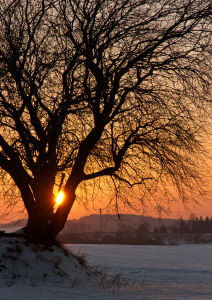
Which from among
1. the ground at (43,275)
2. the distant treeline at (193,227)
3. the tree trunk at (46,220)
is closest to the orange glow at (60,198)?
the tree trunk at (46,220)

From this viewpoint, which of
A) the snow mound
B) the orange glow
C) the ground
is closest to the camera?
the ground

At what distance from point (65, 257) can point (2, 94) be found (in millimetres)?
5544

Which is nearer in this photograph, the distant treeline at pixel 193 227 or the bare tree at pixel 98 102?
the bare tree at pixel 98 102

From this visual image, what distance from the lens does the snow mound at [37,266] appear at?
819cm

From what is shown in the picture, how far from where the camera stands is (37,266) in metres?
8.97

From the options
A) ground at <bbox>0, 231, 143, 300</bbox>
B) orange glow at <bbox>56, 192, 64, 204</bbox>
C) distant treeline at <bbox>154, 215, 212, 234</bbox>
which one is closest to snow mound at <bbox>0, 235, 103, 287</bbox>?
ground at <bbox>0, 231, 143, 300</bbox>

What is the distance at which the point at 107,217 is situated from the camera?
10.4 m

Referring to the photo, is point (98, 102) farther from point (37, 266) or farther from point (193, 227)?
point (193, 227)

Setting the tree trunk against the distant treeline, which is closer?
the tree trunk

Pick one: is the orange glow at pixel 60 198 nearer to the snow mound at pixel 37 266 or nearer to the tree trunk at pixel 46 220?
the tree trunk at pixel 46 220

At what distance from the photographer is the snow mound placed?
8188mm

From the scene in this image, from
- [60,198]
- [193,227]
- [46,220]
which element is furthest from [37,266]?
[193,227]

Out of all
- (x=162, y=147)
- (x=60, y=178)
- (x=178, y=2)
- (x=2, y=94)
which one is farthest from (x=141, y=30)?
(x=60, y=178)

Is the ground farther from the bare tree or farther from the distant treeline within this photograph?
the distant treeline
